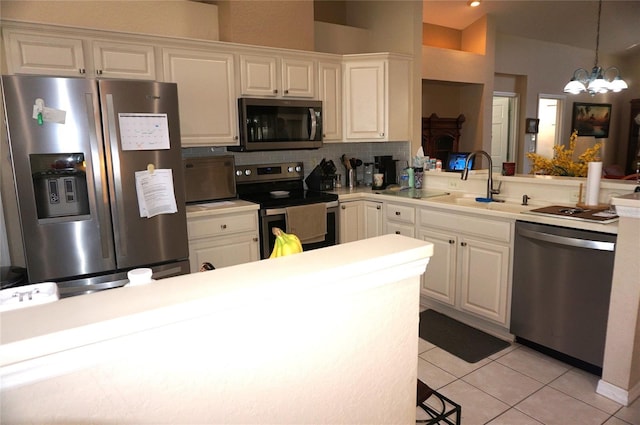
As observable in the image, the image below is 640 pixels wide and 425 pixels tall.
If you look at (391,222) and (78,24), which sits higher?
(78,24)

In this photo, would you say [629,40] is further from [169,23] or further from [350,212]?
[169,23]

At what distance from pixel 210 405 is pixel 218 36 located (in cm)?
339

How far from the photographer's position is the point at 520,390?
7.97ft

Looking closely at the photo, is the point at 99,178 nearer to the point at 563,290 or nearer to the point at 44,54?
the point at 44,54

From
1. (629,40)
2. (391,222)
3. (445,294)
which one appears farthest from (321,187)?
(629,40)

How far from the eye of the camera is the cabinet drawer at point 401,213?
354 cm

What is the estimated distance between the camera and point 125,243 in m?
2.61

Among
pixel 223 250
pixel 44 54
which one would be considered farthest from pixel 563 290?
pixel 44 54

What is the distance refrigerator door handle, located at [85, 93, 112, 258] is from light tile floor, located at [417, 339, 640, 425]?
2.07 meters

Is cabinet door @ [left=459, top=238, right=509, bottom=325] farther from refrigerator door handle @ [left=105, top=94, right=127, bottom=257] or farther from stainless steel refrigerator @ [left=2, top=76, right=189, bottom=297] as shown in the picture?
refrigerator door handle @ [left=105, top=94, right=127, bottom=257]

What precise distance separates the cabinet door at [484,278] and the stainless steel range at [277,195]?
3.82 feet

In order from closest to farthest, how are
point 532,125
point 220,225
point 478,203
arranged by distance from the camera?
point 220,225 → point 478,203 → point 532,125

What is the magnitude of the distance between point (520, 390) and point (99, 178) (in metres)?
2.76

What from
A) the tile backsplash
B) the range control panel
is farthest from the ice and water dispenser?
the range control panel
